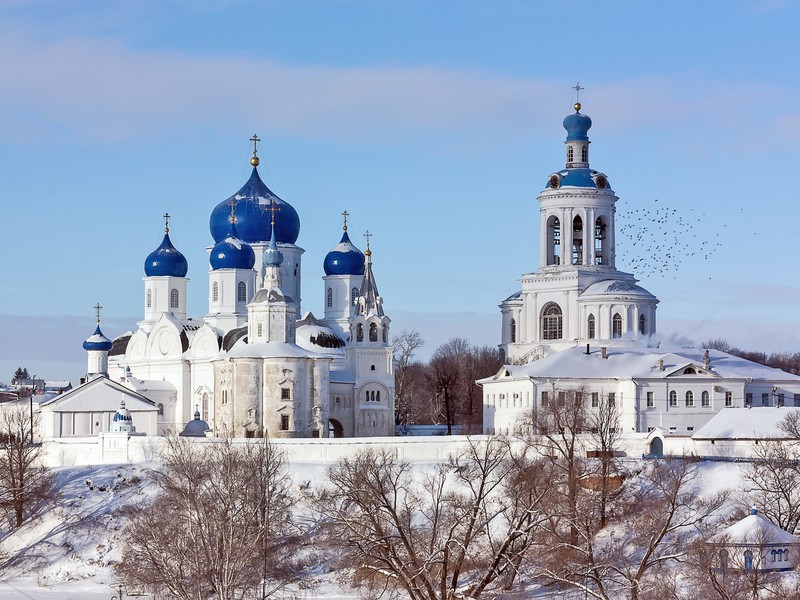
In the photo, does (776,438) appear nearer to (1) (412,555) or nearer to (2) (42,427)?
(1) (412,555)

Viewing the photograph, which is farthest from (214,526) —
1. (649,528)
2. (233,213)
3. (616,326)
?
(233,213)

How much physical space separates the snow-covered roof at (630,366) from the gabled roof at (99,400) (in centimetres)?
1075

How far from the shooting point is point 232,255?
56.5 meters

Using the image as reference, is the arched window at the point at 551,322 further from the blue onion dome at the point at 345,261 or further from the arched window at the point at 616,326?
the blue onion dome at the point at 345,261

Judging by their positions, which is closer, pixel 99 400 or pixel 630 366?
pixel 630 366

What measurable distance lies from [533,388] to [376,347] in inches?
268

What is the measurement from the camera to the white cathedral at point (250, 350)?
166 ft

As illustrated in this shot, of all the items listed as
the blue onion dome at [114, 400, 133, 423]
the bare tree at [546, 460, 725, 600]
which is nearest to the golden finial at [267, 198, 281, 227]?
the blue onion dome at [114, 400, 133, 423]

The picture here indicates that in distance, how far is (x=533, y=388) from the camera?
50281 mm

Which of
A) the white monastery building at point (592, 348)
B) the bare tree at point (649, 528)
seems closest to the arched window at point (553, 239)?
the white monastery building at point (592, 348)

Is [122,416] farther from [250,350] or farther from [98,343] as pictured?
[98,343]

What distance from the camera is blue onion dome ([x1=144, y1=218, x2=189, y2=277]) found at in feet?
194

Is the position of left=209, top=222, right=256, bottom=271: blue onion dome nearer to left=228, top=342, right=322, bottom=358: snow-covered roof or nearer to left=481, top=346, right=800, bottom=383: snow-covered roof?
left=228, top=342, right=322, bottom=358: snow-covered roof

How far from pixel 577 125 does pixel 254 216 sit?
10960 mm
